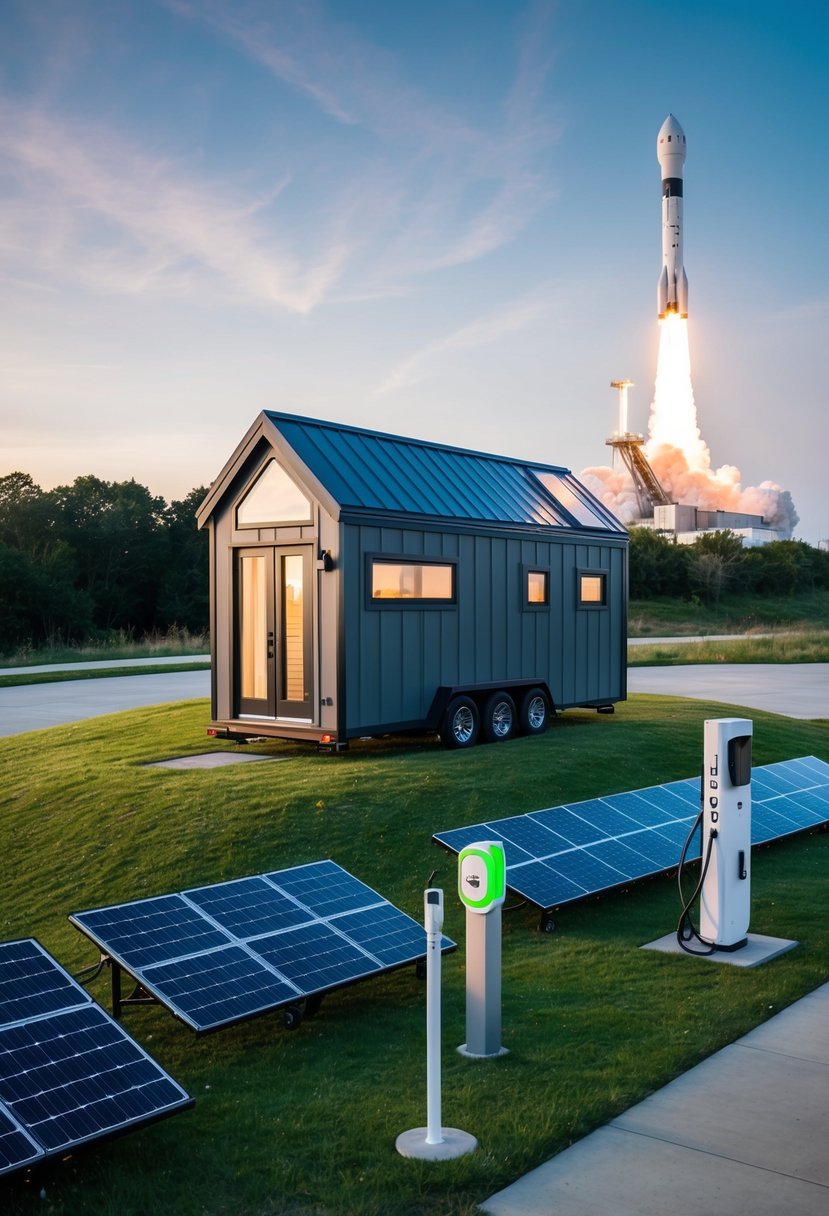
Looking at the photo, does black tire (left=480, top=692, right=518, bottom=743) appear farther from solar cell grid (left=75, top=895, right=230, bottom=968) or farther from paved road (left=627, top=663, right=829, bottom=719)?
solar cell grid (left=75, top=895, right=230, bottom=968)

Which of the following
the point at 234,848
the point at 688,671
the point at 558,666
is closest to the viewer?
the point at 234,848

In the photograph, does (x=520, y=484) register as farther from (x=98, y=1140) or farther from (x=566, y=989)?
(x=98, y=1140)

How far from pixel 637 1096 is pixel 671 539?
91.8 meters

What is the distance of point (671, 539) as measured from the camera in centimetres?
9425

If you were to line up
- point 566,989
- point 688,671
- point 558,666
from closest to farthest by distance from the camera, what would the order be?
point 566,989 → point 558,666 → point 688,671

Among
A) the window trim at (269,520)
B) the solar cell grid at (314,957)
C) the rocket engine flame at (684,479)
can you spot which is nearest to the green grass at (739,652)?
the window trim at (269,520)

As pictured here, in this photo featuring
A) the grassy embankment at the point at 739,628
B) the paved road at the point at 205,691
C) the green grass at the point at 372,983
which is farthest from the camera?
the grassy embankment at the point at 739,628

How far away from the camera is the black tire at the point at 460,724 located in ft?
48.0

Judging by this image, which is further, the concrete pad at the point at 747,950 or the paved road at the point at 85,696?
the paved road at the point at 85,696

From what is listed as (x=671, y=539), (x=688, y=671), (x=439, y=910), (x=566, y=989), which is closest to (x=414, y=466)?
(x=566, y=989)

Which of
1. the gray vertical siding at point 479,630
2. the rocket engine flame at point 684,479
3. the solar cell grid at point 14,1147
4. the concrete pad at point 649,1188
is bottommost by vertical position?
the concrete pad at point 649,1188

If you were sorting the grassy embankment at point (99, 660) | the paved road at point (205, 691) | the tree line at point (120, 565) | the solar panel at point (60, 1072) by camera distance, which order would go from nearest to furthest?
the solar panel at point (60, 1072) < the paved road at point (205, 691) < the grassy embankment at point (99, 660) < the tree line at point (120, 565)

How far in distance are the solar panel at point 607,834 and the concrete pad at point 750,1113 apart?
A: 8.60 ft

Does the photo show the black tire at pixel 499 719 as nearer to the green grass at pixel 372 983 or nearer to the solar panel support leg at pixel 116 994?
the green grass at pixel 372 983
